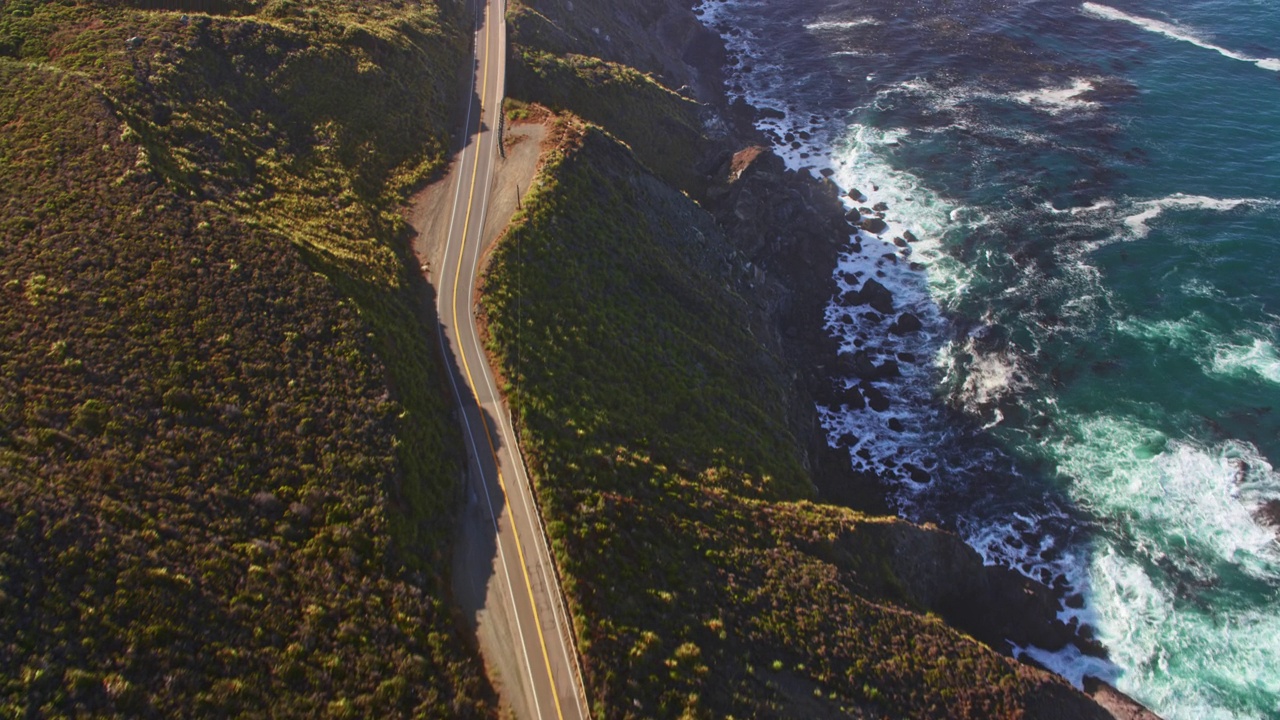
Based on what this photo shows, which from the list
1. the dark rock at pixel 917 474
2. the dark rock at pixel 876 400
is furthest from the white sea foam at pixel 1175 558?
the dark rock at pixel 876 400

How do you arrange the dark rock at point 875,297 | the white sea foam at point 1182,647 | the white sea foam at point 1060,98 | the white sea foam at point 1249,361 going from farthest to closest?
1. the white sea foam at point 1060,98
2. the dark rock at point 875,297
3. the white sea foam at point 1249,361
4. the white sea foam at point 1182,647

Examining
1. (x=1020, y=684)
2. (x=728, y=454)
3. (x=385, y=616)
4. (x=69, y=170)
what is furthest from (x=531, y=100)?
(x=1020, y=684)

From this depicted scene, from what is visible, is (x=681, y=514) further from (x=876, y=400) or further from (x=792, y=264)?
(x=792, y=264)

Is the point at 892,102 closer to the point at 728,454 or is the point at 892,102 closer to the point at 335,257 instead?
the point at 728,454

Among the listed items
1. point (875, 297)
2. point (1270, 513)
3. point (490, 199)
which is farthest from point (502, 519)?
point (1270, 513)

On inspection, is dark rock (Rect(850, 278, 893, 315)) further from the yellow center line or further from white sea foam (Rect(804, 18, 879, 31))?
white sea foam (Rect(804, 18, 879, 31))

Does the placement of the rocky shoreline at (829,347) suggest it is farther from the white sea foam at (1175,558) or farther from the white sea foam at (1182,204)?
the white sea foam at (1182,204)
